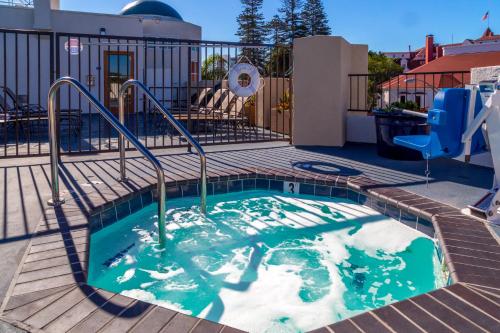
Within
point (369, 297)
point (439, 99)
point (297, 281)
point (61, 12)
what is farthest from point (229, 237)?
point (61, 12)

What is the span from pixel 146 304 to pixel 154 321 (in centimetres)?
17

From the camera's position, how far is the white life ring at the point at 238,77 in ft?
23.1

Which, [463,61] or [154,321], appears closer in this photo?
[154,321]

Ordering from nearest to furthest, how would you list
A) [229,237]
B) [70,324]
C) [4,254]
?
[70,324]
[4,254]
[229,237]

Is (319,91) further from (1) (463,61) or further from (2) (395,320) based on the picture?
(1) (463,61)

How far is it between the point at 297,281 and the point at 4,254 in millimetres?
1708

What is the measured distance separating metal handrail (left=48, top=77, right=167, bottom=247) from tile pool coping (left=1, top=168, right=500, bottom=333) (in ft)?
1.00

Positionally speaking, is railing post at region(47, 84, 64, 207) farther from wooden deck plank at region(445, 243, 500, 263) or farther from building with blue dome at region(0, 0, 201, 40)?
building with blue dome at region(0, 0, 201, 40)

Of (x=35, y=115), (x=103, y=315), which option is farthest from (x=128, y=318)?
(x=35, y=115)

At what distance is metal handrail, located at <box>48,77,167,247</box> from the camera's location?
285 cm

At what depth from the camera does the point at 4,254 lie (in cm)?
254

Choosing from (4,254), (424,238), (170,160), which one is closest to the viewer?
(4,254)

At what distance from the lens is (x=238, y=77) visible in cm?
712

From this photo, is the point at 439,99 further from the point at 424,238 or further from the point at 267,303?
the point at 267,303
